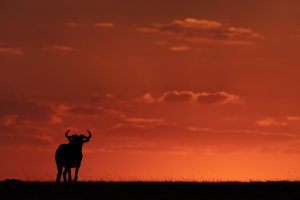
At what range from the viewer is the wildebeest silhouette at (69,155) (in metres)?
40.7

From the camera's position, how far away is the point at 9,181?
127ft

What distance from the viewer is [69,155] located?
40875mm
